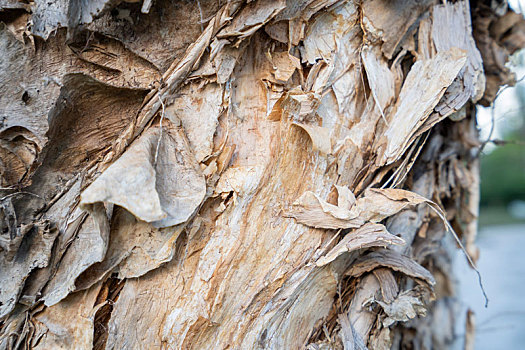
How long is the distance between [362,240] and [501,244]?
3.56 m

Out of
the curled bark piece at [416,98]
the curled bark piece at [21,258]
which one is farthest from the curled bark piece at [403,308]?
the curled bark piece at [21,258]

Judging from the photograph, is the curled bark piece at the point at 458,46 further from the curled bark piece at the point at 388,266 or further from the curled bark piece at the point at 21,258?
the curled bark piece at the point at 21,258

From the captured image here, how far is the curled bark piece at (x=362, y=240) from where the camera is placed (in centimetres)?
83

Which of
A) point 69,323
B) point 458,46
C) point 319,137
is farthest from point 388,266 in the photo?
point 69,323

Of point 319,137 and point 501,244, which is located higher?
point 319,137

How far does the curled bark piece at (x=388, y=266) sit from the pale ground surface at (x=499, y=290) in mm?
713

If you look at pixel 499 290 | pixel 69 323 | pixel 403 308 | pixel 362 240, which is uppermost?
pixel 69 323

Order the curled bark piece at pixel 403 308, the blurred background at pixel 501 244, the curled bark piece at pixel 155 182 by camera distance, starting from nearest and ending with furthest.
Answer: the curled bark piece at pixel 155 182 < the curled bark piece at pixel 403 308 < the blurred background at pixel 501 244

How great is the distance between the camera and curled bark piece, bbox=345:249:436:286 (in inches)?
37.3

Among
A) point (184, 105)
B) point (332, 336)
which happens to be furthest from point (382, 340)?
point (184, 105)

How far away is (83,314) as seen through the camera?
0.79 m

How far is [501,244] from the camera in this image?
144 inches

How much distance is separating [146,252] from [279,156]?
357mm

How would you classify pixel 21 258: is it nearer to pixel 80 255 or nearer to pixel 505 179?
pixel 80 255
